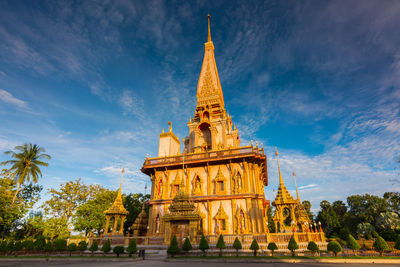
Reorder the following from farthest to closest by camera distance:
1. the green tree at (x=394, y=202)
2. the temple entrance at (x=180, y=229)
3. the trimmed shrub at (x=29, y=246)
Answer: the green tree at (x=394, y=202)
the trimmed shrub at (x=29, y=246)
the temple entrance at (x=180, y=229)

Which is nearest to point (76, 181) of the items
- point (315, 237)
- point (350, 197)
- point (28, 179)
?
point (28, 179)

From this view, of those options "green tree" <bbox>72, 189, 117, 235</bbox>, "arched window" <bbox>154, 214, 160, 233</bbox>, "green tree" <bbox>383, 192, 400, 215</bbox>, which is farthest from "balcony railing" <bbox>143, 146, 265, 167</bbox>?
"green tree" <bbox>383, 192, 400, 215</bbox>

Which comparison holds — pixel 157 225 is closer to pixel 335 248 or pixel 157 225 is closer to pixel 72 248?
pixel 72 248

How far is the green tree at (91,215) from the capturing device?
34281 millimetres

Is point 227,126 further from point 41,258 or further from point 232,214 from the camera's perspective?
point 41,258

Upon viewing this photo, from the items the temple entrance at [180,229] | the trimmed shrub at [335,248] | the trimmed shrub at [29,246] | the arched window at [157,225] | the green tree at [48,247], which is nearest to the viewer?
the trimmed shrub at [335,248]

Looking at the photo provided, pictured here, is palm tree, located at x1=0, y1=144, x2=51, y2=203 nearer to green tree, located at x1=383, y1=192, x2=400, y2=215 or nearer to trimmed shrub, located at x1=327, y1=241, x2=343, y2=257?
trimmed shrub, located at x1=327, y1=241, x2=343, y2=257

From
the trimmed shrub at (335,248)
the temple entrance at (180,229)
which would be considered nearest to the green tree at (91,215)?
the temple entrance at (180,229)

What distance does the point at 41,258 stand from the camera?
15.8m

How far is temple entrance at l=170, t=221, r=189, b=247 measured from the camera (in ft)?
55.7

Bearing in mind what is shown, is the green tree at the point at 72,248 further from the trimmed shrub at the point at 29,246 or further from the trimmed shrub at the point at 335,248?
the trimmed shrub at the point at 335,248

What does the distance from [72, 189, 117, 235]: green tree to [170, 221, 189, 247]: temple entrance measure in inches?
960

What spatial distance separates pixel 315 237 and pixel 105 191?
35.7 meters

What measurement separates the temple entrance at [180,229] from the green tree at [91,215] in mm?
24372
